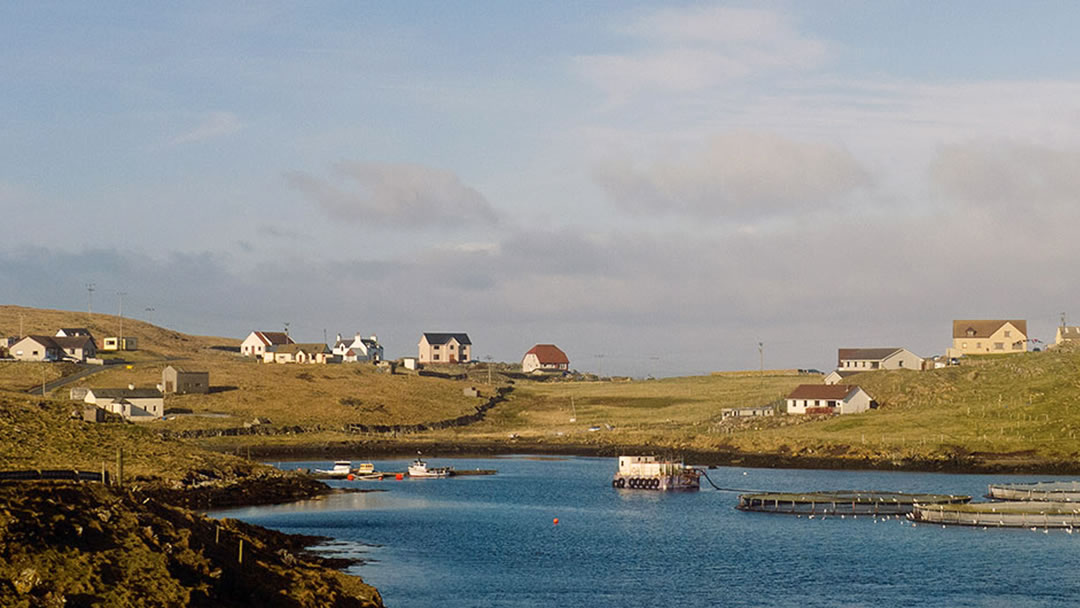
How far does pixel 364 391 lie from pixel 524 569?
123 m

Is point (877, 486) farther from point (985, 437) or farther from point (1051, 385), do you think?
point (1051, 385)

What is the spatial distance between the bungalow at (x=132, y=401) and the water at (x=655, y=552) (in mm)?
47647

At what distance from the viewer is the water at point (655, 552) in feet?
219

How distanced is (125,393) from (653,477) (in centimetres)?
7140

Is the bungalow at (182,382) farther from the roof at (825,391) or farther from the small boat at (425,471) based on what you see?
the roof at (825,391)

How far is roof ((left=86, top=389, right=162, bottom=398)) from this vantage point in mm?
154875

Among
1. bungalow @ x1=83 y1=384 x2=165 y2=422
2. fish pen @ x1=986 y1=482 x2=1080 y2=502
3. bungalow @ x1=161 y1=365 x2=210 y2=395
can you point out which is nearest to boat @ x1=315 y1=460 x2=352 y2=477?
bungalow @ x1=83 y1=384 x2=165 y2=422

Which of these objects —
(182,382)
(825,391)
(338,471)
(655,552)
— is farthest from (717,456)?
(182,382)

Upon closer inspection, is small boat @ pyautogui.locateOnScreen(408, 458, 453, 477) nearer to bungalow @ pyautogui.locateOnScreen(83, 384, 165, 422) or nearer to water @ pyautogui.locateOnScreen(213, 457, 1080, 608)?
water @ pyautogui.locateOnScreen(213, 457, 1080, 608)

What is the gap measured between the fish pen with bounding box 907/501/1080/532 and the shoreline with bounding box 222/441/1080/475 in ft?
110

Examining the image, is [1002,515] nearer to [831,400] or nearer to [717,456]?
[717,456]

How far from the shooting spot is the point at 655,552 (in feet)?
272

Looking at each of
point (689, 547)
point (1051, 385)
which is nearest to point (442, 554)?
point (689, 547)

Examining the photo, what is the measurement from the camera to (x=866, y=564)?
253 ft
